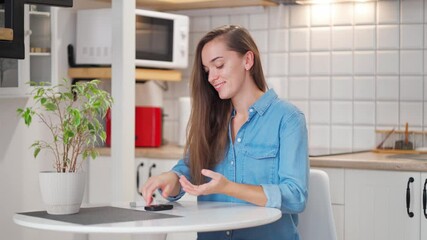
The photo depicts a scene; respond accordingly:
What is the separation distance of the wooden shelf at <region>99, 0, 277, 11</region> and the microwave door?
0.66 feet

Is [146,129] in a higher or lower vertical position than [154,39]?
lower

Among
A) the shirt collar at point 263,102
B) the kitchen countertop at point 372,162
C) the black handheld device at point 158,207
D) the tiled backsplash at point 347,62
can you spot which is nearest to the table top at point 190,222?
the black handheld device at point 158,207

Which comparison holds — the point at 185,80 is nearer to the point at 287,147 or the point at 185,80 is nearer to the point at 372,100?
the point at 372,100

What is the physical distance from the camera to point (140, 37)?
4289mm

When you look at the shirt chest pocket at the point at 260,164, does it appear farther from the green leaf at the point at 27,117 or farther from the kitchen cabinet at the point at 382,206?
the kitchen cabinet at the point at 382,206

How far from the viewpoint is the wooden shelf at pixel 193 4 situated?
4387 mm

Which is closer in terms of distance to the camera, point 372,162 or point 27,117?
point 27,117

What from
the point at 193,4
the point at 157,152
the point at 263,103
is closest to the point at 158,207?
the point at 263,103

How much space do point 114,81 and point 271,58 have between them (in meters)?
1.02

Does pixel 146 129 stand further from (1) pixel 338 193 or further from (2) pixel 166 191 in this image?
(2) pixel 166 191

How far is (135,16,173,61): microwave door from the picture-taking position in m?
4.27

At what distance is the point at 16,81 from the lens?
3.63 m

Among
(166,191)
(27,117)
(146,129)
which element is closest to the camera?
(27,117)

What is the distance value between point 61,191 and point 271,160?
73cm
